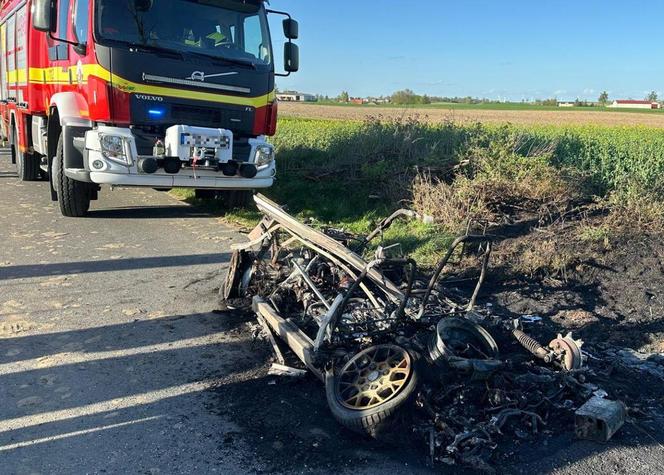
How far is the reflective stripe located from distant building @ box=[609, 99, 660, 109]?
74972 millimetres

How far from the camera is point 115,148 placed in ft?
22.9

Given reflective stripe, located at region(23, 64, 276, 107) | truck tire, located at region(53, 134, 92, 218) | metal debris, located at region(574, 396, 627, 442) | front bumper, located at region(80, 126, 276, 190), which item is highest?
reflective stripe, located at region(23, 64, 276, 107)

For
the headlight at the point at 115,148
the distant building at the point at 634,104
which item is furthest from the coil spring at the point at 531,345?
the distant building at the point at 634,104

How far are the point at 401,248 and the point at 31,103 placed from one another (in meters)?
6.97

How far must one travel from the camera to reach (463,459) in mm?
2996

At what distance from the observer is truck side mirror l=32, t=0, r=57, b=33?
710cm

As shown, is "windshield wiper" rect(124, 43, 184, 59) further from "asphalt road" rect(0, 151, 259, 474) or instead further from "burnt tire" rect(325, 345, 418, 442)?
"burnt tire" rect(325, 345, 418, 442)

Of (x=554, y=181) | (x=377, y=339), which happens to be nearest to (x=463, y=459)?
(x=377, y=339)

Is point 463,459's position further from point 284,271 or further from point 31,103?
point 31,103

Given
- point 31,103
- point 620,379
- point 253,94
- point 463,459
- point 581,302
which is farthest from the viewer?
point 31,103

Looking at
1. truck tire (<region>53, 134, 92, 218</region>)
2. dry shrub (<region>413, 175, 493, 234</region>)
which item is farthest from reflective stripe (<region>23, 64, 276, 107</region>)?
dry shrub (<region>413, 175, 493, 234</region>)

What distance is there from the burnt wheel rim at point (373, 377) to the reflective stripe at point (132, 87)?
512cm

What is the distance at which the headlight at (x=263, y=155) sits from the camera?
26.5ft

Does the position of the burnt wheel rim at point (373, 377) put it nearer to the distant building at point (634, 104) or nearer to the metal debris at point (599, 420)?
the metal debris at point (599, 420)
